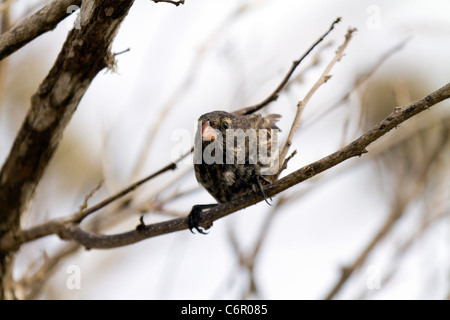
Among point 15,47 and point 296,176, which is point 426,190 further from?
point 15,47

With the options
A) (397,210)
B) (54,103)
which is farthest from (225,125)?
(397,210)

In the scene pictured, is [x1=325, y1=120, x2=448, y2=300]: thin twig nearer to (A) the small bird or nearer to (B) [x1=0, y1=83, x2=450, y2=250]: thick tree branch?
(A) the small bird

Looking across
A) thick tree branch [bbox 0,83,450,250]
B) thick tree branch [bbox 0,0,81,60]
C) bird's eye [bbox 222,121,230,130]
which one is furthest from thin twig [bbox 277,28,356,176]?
thick tree branch [bbox 0,0,81,60]

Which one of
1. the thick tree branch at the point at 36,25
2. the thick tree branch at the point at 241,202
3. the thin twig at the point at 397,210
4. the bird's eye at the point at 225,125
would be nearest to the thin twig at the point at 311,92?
the thick tree branch at the point at 241,202

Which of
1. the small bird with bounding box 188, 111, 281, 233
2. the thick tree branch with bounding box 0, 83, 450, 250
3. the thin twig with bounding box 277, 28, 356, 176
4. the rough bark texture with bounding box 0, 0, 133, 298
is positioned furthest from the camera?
the small bird with bounding box 188, 111, 281, 233

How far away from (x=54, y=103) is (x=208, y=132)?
0.95m

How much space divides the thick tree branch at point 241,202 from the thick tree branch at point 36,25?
1.10 meters

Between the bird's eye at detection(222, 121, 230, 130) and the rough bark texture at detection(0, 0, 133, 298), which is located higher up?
the bird's eye at detection(222, 121, 230, 130)

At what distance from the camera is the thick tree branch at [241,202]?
221 cm

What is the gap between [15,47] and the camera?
105 inches

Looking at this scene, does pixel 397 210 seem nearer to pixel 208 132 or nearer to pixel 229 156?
pixel 229 156

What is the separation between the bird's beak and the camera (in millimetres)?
3354

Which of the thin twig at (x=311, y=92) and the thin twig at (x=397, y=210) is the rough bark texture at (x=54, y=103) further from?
the thin twig at (x=397, y=210)

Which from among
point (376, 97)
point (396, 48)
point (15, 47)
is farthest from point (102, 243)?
point (376, 97)
